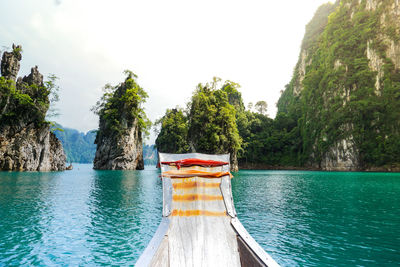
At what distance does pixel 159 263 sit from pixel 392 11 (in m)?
77.3

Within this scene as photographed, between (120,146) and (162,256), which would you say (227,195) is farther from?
(120,146)

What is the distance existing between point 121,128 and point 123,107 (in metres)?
5.54

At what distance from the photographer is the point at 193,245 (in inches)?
189

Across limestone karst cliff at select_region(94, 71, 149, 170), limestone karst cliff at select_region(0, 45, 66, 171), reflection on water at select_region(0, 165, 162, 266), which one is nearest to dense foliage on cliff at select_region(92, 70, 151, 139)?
limestone karst cliff at select_region(94, 71, 149, 170)

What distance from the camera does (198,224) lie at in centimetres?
532

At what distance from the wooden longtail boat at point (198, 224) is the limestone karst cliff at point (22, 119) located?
134ft

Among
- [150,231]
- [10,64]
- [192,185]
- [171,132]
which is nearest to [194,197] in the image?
[192,185]

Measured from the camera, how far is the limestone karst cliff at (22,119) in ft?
117

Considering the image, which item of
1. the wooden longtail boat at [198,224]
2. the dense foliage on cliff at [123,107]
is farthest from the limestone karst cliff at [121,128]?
the wooden longtail boat at [198,224]

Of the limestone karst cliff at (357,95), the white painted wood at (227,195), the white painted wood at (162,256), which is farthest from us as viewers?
the limestone karst cliff at (357,95)

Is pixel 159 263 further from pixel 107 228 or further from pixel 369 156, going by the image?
pixel 369 156

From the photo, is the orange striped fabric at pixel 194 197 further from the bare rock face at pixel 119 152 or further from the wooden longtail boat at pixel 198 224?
the bare rock face at pixel 119 152

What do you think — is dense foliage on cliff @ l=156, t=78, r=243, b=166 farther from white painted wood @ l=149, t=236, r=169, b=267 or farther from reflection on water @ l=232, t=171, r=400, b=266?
white painted wood @ l=149, t=236, r=169, b=267

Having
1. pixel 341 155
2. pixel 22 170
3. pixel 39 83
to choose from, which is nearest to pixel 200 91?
pixel 39 83
